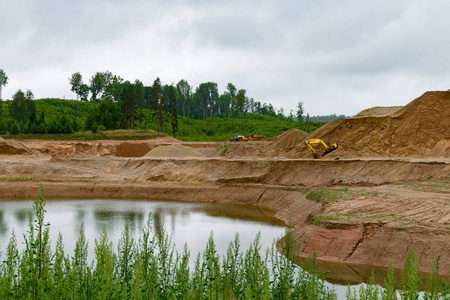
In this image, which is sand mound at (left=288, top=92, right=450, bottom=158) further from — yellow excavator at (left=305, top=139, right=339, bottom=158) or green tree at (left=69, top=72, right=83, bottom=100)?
green tree at (left=69, top=72, right=83, bottom=100)

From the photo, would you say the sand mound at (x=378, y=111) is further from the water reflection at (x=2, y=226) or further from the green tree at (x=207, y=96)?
the green tree at (x=207, y=96)

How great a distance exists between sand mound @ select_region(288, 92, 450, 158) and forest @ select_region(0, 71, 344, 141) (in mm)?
36463

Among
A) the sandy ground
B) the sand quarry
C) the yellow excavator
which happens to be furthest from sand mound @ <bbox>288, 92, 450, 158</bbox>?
the sandy ground

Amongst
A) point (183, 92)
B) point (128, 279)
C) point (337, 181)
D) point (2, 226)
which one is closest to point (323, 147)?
point (337, 181)

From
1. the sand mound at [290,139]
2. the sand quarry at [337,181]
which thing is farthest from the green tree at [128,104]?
the sand mound at [290,139]

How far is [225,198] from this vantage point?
3123cm

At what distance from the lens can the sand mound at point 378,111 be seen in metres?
41.1

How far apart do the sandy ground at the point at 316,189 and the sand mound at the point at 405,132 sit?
612cm

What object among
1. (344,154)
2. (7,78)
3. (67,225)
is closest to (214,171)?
(344,154)

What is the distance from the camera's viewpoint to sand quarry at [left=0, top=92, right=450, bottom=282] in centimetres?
1519

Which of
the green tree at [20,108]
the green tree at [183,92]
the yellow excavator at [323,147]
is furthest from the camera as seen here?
the green tree at [183,92]

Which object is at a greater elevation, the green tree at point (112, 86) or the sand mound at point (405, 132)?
the green tree at point (112, 86)

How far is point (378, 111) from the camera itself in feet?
139

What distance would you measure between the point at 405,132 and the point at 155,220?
23785 millimetres
